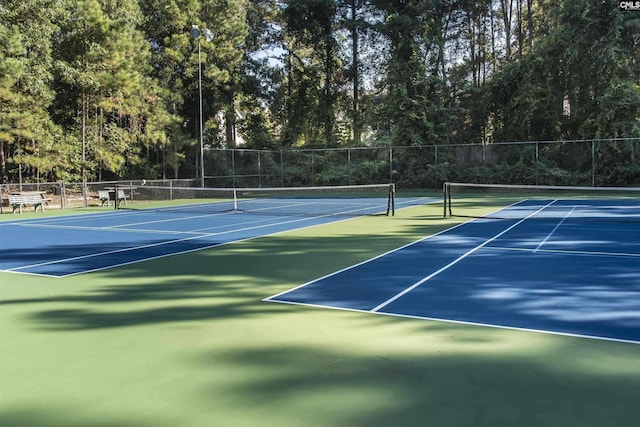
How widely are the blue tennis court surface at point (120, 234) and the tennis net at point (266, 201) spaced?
21.8 inches

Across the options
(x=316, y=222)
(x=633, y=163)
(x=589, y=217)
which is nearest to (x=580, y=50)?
(x=633, y=163)

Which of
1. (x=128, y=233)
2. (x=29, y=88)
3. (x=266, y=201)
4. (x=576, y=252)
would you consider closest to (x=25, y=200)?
(x=29, y=88)

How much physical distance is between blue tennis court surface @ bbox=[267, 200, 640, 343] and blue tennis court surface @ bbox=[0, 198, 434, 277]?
3959 mm

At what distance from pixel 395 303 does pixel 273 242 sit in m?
5.41

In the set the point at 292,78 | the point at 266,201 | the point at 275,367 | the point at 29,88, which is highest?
the point at 292,78

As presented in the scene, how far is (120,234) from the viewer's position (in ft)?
42.2

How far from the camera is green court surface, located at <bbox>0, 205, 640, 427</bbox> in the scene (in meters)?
3.33

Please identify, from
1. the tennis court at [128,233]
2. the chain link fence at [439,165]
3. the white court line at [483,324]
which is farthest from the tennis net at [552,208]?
the white court line at [483,324]

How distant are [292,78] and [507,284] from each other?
3775 centimetres

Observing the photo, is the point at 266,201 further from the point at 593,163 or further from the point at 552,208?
the point at 593,163

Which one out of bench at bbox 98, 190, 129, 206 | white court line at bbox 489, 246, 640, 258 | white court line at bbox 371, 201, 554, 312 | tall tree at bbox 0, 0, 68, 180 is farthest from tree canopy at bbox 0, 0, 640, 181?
white court line at bbox 489, 246, 640, 258

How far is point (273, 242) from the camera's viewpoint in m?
11.1

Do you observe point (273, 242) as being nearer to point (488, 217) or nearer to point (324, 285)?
point (324, 285)

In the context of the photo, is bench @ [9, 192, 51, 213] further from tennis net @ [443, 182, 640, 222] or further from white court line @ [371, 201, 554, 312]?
white court line @ [371, 201, 554, 312]
